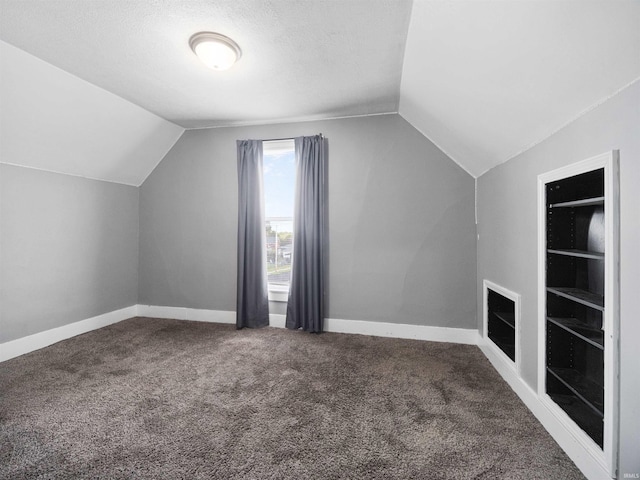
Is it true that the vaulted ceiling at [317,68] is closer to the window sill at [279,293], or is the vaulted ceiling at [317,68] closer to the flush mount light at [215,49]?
the flush mount light at [215,49]

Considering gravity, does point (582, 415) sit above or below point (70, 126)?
below

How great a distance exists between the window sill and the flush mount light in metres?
2.50

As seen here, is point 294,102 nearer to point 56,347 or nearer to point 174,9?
point 174,9

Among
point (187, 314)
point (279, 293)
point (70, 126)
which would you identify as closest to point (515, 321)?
point (279, 293)

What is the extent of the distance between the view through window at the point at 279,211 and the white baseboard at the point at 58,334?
6.62ft

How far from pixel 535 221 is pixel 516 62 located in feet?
3.21

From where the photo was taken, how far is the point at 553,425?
1814 mm

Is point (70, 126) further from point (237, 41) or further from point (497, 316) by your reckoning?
point (497, 316)

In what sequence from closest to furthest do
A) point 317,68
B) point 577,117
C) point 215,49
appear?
point 577,117 → point 215,49 → point 317,68

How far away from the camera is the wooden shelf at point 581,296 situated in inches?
60.4

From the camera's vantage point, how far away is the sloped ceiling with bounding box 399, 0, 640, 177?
4.03 ft

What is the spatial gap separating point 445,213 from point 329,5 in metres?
2.32

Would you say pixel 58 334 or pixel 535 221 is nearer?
pixel 535 221

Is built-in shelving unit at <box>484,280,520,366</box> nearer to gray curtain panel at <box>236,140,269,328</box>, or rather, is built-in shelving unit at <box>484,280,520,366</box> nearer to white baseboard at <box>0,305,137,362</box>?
gray curtain panel at <box>236,140,269,328</box>
